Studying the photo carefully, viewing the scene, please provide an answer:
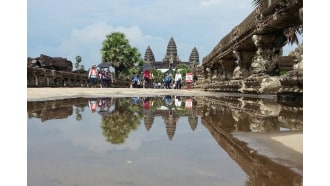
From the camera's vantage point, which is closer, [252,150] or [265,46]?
[252,150]

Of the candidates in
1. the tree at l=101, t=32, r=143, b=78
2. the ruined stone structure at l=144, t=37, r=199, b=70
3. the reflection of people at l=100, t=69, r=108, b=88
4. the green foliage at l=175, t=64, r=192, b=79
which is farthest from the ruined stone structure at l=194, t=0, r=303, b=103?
the ruined stone structure at l=144, t=37, r=199, b=70

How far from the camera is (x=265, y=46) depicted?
8.09 metres

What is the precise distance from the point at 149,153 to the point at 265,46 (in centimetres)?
647

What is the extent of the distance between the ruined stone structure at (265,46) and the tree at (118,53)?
119 ft

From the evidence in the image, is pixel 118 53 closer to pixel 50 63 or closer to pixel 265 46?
pixel 50 63

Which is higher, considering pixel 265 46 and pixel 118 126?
pixel 265 46

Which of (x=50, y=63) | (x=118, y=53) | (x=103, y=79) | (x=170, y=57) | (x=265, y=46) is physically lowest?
(x=103, y=79)

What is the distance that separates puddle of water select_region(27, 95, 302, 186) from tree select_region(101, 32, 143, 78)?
43.9m

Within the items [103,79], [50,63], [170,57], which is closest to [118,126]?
[50,63]

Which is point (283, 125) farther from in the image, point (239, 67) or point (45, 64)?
point (45, 64)

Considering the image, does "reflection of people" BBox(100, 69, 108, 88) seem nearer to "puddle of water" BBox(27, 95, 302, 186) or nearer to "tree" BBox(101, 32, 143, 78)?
"puddle of water" BBox(27, 95, 302, 186)

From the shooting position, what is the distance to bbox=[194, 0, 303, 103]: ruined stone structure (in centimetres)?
581
